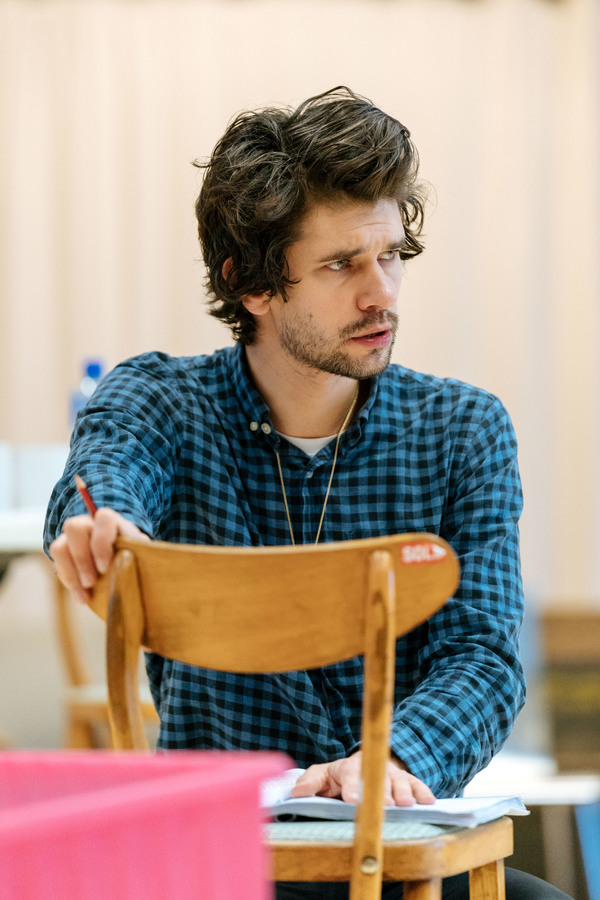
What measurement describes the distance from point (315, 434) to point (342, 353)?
0.11 m

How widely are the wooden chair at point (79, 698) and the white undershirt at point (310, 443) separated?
1211 mm

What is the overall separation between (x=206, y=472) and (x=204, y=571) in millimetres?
509

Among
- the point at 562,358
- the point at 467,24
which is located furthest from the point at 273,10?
the point at 562,358

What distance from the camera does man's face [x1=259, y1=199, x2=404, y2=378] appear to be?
120cm

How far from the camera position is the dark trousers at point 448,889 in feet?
3.31

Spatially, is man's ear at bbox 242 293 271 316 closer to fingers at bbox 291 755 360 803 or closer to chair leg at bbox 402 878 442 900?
fingers at bbox 291 755 360 803

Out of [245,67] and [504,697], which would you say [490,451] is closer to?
[504,697]

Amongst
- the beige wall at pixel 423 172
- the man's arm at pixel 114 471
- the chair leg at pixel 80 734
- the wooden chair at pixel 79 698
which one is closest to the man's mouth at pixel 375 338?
Result: the man's arm at pixel 114 471

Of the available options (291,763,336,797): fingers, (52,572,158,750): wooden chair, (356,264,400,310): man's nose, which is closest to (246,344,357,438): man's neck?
(356,264,400,310): man's nose

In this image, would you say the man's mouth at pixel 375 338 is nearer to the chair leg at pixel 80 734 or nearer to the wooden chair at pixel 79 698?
the wooden chair at pixel 79 698

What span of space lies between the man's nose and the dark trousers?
2.03 feet

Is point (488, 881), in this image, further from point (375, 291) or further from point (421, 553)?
point (375, 291)

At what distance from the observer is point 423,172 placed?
391 cm

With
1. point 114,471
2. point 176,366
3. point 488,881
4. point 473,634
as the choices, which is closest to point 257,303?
point 176,366
